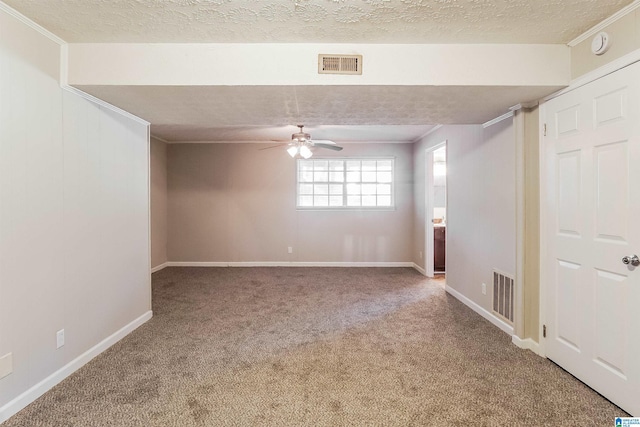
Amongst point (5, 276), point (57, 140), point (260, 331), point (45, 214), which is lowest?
point (260, 331)

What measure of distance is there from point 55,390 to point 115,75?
2105 millimetres

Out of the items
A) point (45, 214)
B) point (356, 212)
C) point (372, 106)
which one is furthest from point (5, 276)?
point (356, 212)

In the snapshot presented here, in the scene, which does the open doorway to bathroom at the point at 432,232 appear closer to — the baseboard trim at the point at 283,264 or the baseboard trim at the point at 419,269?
the baseboard trim at the point at 419,269

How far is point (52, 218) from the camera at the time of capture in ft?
6.66

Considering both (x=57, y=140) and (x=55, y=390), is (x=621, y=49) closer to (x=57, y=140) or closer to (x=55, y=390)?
(x=57, y=140)

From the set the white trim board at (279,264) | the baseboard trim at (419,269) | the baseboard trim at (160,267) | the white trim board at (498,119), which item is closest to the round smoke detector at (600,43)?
the white trim board at (498,119)

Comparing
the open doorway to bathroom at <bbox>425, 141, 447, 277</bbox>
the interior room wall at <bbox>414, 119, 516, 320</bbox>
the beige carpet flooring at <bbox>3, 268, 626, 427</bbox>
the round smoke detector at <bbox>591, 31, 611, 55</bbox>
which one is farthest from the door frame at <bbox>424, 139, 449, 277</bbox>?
the round smoke detector at <bbox>591, 31, 611, 55</bbox>

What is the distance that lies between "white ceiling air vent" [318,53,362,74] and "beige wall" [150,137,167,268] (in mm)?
4372

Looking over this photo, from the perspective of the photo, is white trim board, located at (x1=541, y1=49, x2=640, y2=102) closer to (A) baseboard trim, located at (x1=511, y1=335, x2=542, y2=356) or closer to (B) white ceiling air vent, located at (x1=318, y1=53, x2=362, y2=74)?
(B) white ceiling air vent, located at (x1=318, y1=53, x2=362, y2=74)

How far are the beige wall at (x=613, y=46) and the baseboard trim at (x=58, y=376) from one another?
4.00 metres

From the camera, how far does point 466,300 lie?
3711 mm

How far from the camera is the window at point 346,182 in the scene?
19.6 feet

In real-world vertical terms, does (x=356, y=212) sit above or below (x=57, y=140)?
below

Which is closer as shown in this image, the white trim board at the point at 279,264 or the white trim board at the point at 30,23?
the white trim board at the point at 30,23
